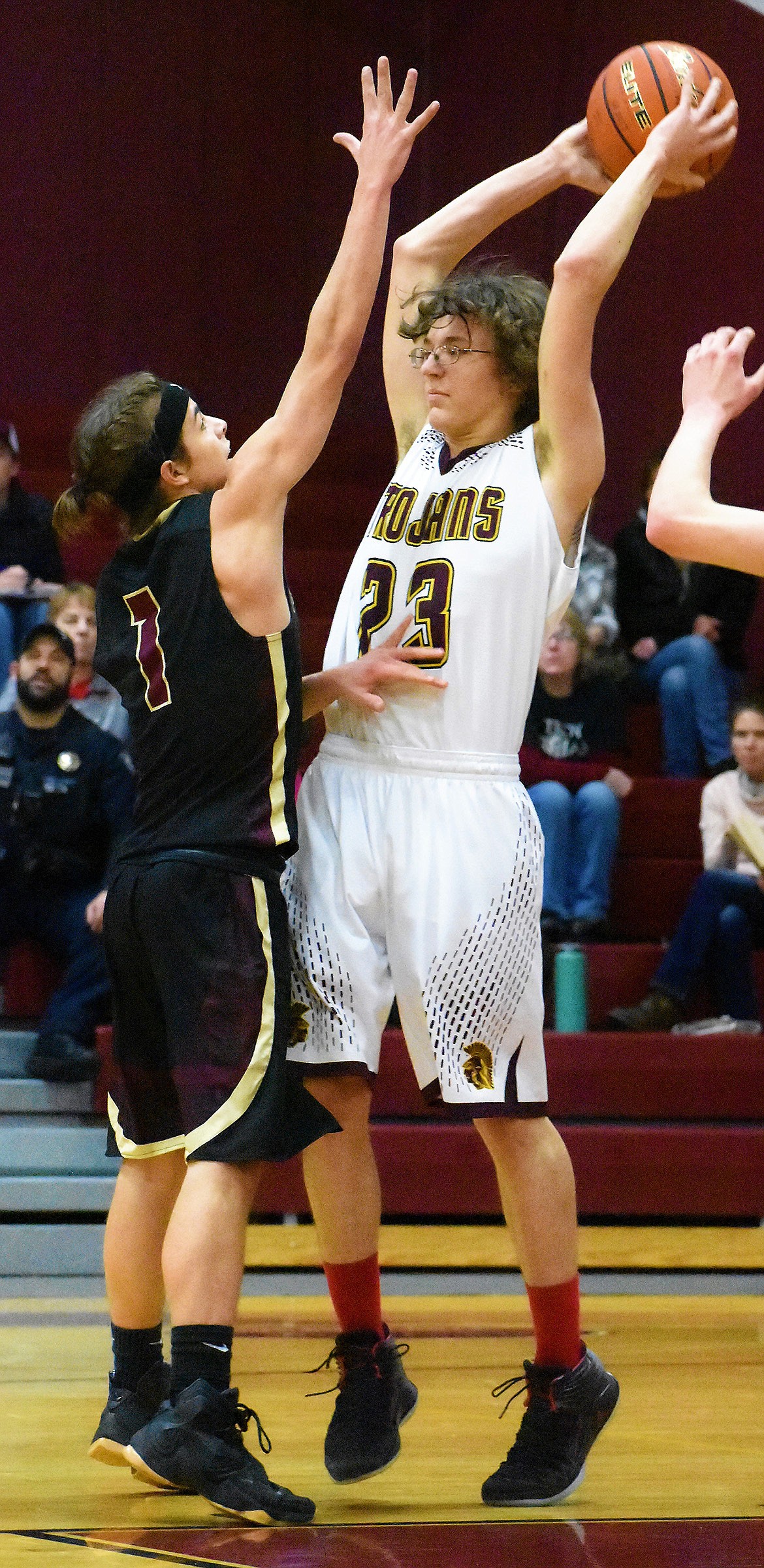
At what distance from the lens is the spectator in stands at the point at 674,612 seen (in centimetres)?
708

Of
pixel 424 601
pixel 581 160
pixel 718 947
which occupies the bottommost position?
pixel 718 947

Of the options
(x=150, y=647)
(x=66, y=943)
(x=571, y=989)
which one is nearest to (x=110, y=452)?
(x=150, y=647)

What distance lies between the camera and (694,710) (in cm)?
700

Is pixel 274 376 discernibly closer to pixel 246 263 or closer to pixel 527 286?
pixel 246 263

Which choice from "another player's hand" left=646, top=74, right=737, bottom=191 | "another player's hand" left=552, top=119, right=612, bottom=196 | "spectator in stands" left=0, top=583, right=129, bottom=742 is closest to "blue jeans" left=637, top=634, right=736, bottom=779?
"spectator in stands" left=0, top=583, right=129, bottom=742

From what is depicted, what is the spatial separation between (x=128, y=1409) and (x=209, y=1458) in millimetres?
382

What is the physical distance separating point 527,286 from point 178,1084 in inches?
59.0

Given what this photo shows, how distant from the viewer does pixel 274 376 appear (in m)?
9.85

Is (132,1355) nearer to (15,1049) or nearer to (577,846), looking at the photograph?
(15,1049)

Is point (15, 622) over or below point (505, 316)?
below

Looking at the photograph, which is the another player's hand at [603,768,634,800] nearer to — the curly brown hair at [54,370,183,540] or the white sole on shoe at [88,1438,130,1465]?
the curly brown hair at [54,370,183,540]

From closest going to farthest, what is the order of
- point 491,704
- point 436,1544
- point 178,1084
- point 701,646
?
point 436,1544 → point 178,1084 → point 491,704 → point 701,646

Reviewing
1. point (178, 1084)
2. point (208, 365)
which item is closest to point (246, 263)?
point (208, 365)

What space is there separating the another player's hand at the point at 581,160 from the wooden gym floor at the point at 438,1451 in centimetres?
229
